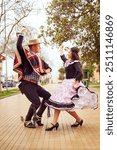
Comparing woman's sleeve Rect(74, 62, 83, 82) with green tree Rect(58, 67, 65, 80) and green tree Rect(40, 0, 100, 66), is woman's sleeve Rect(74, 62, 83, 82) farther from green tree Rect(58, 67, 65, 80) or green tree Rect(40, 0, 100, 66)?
green tree Rect(40, 0, 100, 66)

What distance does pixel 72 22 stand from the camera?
12.7 feet

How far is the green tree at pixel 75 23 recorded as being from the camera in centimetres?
379

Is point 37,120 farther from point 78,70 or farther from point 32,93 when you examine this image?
point 78,70

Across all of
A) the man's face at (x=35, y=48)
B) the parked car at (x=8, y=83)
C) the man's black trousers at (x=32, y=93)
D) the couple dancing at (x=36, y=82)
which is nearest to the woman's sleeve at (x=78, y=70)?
the couple dancing at (x=36, y=82)

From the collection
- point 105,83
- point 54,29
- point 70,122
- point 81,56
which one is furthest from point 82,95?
point 105,83

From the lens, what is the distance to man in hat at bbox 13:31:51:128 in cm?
409

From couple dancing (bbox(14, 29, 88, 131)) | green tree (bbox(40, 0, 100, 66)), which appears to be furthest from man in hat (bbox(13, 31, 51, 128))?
green tree (bbox(40, 0, 100, 66))

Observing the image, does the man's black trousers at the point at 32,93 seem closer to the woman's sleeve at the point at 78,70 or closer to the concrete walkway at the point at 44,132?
the concrete walkway at the point at 44,132

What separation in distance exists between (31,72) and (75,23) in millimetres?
633

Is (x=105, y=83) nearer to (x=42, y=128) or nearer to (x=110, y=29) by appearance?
(x=110, y=29)

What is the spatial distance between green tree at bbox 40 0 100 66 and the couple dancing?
0.44ft

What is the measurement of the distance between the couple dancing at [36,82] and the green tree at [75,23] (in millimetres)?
135

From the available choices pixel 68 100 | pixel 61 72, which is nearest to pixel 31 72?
pixel 61 72

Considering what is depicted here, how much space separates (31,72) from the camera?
14.4 feet
